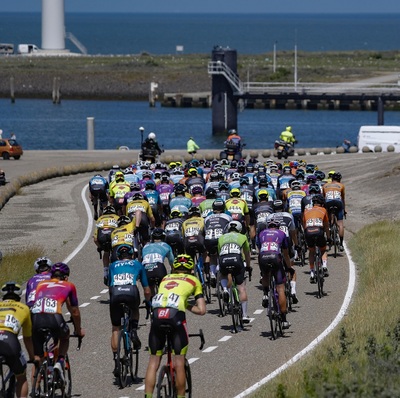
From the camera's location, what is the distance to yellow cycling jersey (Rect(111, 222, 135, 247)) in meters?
21.1

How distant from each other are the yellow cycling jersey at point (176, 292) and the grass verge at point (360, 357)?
1.37 m

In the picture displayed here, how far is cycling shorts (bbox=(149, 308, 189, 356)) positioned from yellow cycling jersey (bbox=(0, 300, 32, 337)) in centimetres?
137

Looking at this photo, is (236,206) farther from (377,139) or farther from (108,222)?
(377,139)

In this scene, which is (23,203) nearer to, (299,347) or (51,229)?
(51,229)

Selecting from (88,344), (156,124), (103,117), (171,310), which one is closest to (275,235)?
(88,344)

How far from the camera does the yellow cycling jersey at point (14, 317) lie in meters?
13.9

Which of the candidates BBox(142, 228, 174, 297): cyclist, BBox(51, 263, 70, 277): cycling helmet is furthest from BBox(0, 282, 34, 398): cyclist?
BBox(142, 228, 174, 297): cyclist

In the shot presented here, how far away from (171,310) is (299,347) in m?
4.79

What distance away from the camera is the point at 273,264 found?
19391 mm

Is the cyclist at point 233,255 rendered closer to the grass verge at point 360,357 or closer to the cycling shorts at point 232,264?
the cycling shorts at point 232,264

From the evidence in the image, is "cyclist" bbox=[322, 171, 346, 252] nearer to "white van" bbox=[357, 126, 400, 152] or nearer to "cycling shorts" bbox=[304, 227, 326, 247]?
"cycling shorts" bbox=[304, 227, 326, 247]

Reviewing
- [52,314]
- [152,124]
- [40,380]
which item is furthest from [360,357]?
[152,124]

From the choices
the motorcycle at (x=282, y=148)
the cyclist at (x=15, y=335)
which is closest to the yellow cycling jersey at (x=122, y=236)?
the cyclist at (x=15, y=335)

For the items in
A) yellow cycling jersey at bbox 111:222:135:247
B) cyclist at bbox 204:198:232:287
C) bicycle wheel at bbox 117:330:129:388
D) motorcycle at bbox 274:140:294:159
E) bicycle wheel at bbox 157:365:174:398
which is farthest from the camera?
motorcycle at bbox 274:140:294:159
